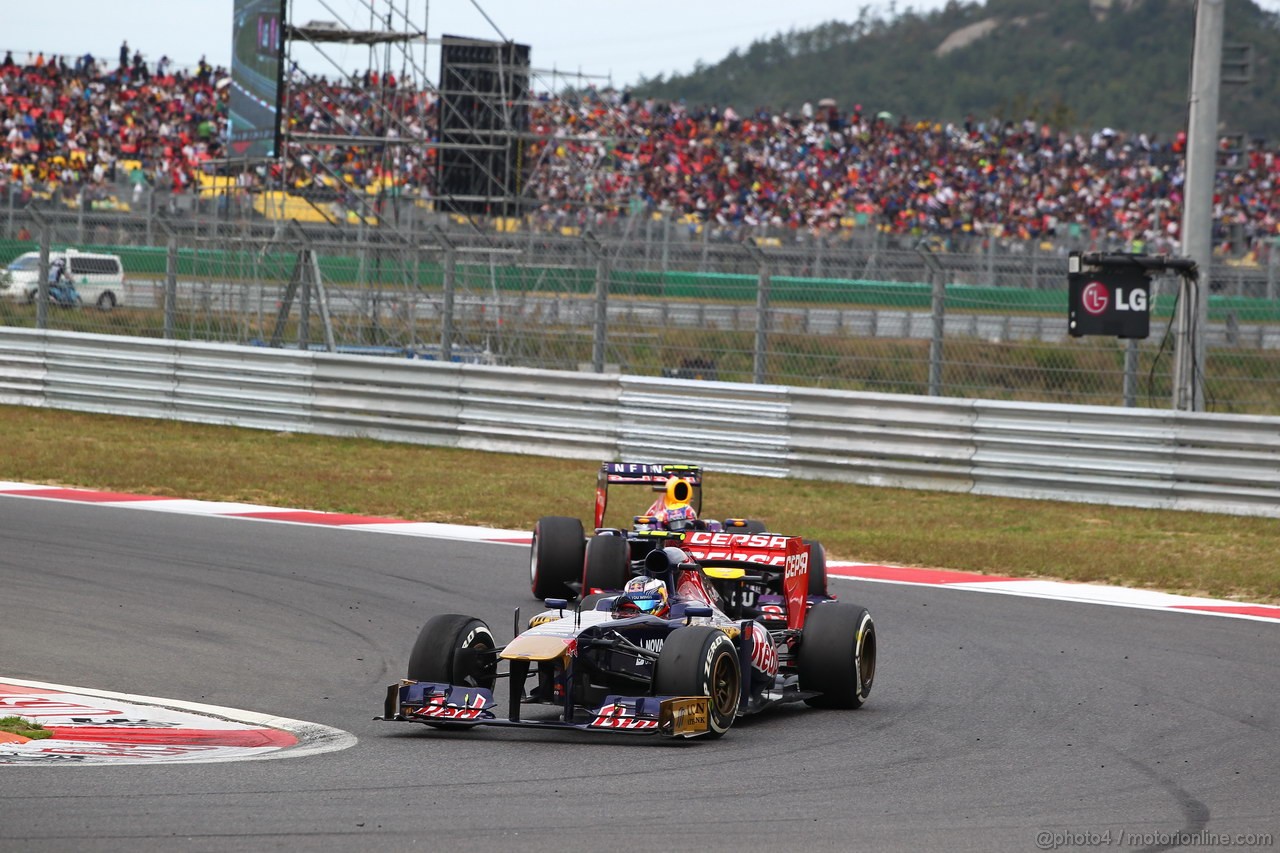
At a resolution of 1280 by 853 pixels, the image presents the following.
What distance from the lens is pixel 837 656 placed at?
7.84 metres

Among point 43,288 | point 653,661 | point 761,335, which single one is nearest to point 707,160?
point 43,288

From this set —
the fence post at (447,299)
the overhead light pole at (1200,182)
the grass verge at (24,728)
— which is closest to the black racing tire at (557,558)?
the grass verge at (24,728)

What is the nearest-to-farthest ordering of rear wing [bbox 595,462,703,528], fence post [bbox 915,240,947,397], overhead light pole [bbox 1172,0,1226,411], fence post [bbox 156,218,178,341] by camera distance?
rear wing [bbox 595,462,703,528] → overhead light pole [bbox 1172,0,1226,411] → fence post [bbox 915,240,947,397] → fence post [bbox 156,218,178,341]

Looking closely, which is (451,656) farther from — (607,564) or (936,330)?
(936,330)

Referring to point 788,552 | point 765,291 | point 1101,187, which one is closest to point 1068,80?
point 1101,187

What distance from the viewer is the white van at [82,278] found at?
21.3m

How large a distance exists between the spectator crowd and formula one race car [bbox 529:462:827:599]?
2478 centimetres

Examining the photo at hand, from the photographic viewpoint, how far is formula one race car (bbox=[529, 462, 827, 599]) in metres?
8.66

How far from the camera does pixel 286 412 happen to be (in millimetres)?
18656

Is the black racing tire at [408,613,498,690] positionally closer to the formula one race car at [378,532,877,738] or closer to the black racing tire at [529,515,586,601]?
the formula one race car at [378,532,877,738]

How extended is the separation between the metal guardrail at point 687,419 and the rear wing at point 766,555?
7.26 meters

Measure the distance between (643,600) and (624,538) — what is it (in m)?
1.21

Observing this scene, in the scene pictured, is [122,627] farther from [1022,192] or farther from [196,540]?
[1022,192]

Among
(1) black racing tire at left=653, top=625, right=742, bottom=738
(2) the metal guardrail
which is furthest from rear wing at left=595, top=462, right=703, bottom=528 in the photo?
(2) the metal guardrail
